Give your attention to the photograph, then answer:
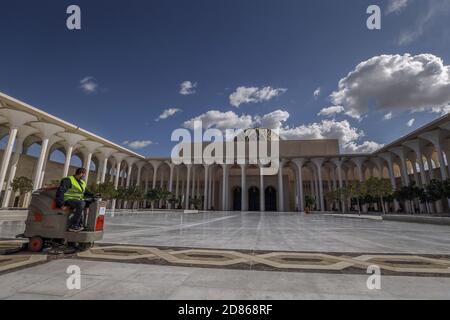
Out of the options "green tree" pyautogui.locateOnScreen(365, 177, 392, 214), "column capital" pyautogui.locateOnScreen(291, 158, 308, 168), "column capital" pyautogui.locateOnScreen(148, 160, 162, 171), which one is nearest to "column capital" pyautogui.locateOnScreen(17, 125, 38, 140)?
"column capital" pyautogui.locateOnScreen(148, 160, 162, 171)

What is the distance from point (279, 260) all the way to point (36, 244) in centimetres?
552

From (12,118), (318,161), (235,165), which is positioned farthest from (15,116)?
(318,161)

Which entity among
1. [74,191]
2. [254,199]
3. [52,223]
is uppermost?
[254,199]

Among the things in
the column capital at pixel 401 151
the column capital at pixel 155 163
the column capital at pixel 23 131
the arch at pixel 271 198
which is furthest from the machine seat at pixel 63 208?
the arch at pixel 271 198

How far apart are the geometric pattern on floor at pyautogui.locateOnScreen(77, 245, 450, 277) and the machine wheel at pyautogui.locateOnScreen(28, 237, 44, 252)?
102 centimetres

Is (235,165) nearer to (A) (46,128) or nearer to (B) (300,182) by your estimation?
(B) (300,182)

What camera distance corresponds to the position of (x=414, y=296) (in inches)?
107

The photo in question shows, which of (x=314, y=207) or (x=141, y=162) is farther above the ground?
(x=141, y=162)

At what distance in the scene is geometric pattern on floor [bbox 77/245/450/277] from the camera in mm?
3986

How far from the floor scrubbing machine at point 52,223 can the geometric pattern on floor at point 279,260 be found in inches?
18.3

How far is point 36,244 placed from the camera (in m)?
5.03

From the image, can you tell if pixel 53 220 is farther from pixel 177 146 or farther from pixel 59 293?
pixel 177 146
